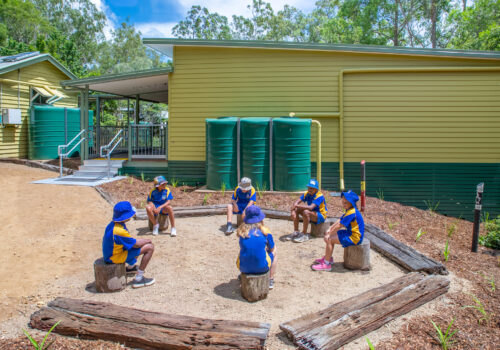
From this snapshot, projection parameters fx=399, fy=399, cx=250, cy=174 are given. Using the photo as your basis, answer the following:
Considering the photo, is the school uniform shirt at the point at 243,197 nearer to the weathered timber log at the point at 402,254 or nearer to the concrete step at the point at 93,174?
the weathered timber log at the point at 402,254

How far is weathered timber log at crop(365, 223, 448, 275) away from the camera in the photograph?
5.05m

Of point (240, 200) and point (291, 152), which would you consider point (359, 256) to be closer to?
point (240, 200)

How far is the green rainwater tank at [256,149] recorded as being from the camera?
9.90 meters

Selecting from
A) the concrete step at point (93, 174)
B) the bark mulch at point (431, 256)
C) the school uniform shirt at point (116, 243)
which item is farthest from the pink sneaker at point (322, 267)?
the concrete step at point (93, 174)

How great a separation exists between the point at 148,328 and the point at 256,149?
6771 mm

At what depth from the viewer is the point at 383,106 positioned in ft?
36.2

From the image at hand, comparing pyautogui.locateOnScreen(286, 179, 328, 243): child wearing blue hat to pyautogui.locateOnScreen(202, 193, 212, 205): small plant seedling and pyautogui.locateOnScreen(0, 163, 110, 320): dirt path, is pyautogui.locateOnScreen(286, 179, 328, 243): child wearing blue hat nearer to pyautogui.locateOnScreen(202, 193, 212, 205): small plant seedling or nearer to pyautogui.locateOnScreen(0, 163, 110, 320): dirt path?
pyautogui.locateOnScreen(202, 193, 212, 205): small plant seedling

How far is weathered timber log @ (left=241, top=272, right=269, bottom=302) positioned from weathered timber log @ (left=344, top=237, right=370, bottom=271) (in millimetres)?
1476

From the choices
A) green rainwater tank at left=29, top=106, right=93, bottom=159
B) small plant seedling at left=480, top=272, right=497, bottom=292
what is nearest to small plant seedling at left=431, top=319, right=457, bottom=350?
small plant seedling at left=480, top=272, right=497, bottom=292

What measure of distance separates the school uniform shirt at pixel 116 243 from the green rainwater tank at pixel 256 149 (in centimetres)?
569

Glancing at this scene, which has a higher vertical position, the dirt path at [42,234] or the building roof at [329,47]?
the building roof at [329,47]

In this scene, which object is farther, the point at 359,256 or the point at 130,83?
the point at 130,83

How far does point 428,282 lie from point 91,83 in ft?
34.6

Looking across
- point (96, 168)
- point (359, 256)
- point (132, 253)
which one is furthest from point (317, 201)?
point (96, 168)
